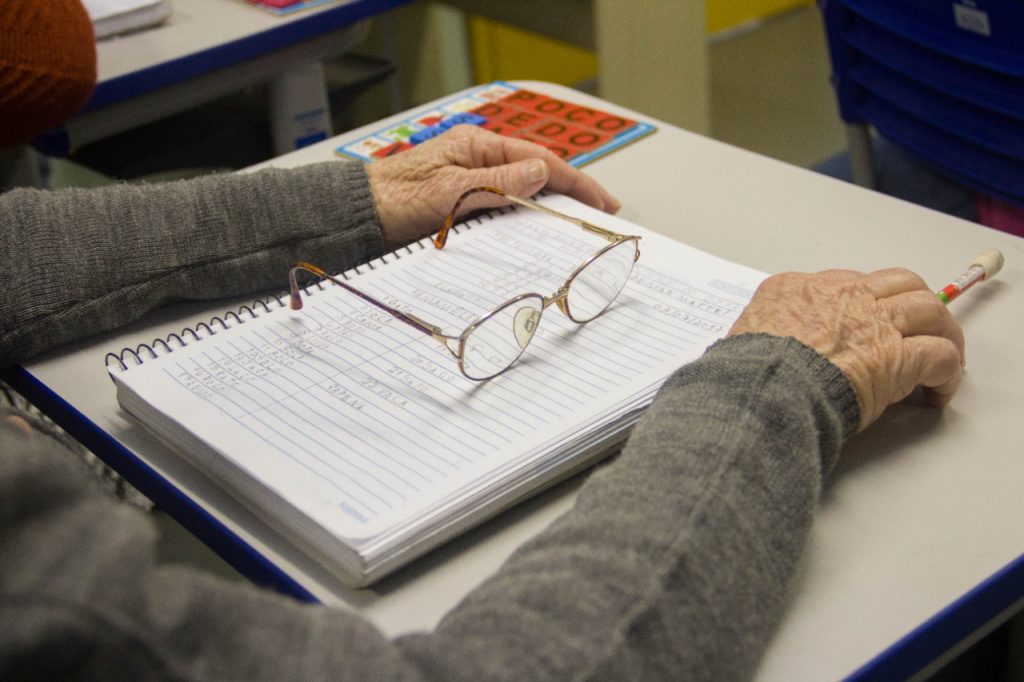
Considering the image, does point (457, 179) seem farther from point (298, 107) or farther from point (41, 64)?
point (298, 107)

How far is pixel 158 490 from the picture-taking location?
2.24 feet

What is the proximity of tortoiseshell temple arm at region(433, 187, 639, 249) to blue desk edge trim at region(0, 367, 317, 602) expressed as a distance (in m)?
0.31

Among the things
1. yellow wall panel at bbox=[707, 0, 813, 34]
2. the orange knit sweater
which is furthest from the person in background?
yellow wall panel at bbox=[707, 0, 813, 34]

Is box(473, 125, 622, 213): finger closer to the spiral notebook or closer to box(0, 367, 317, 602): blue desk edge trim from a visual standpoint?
the spiral notebook

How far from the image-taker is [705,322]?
734 millimetres

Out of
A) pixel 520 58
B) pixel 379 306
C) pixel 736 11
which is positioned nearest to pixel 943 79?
pixel 379 306

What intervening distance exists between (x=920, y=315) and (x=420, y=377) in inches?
12.9

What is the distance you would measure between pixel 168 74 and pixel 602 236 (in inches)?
34.0

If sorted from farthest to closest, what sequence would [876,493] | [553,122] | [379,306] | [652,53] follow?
[652,53] → [553,122] → [379,306] → [876,493]

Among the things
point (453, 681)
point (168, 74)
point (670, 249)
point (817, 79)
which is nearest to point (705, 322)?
point (670, 249)

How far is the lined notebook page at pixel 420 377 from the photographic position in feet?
2.01

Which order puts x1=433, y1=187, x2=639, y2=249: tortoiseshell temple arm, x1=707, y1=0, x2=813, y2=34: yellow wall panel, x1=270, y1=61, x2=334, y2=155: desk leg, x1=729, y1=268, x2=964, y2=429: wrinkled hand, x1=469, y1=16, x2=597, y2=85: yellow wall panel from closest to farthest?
1. x1=729, y1=268, x2=964, y2=429: wrinkled hand
2. x1=433, y1=187, x2=639, y2=249: tortoiseshell temple arm
3. x1=270, y1=61, x2=334, y2=155: desk leg
4. x1=469, y1=16, x2=597, y2=85: yellow wall panel
5. x1=707, y1=0, x2=813, y2=34: yellow wall panel

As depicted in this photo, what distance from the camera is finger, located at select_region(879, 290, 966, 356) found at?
2.20 ft

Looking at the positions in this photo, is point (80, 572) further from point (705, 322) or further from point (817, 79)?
point (817, 79)
